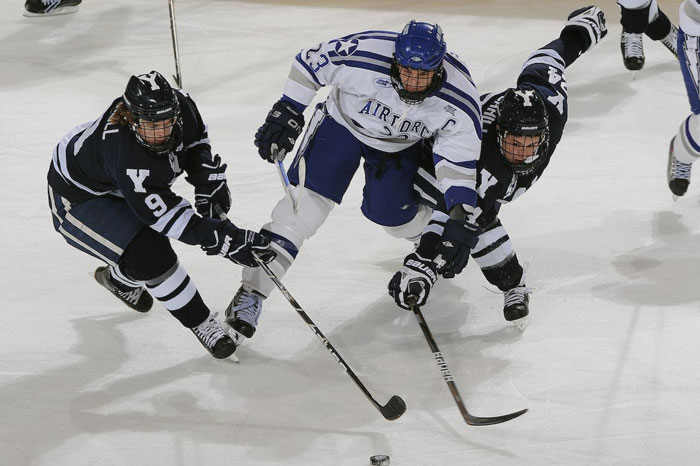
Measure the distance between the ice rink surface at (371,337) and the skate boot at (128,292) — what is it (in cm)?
4

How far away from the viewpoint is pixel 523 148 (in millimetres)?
3193

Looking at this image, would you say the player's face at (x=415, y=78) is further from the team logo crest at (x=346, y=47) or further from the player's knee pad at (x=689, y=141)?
the player's knee pad at (x=689, y=141)

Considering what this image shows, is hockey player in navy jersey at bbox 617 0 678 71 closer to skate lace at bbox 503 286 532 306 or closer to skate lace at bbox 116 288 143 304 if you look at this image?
skate lace at bbox 503 286 532 306

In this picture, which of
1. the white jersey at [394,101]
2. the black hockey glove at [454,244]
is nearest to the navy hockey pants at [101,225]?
the white jersey at [394,101]

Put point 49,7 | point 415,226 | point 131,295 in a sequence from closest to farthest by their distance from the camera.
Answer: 1. point 131,295
2. point 415,226
3. point 49,7

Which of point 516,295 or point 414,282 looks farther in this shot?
point 516,295

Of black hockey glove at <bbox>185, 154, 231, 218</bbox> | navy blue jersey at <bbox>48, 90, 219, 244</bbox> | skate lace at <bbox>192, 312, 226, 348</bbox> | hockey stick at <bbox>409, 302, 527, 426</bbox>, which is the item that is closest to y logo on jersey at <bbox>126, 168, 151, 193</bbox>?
navy blue jersey at <bbox>48, 90, 219, 244</bbox>

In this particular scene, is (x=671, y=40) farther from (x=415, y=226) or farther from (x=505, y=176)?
(x=505, y=176)

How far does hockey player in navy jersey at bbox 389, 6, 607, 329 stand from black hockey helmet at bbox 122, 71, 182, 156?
2.62 feet

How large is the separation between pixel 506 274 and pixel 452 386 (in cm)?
57

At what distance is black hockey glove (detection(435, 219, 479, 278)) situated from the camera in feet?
10.4

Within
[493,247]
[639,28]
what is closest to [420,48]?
[493,247]

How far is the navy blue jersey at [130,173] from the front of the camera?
117 inches

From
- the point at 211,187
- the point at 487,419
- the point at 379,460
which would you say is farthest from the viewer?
the point at 211,187
